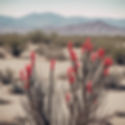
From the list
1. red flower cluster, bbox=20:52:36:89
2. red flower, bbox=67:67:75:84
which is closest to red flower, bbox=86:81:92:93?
red flower, bbox=67:67:75:84

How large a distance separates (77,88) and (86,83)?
0.67 feet

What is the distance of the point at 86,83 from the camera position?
4.82 metres

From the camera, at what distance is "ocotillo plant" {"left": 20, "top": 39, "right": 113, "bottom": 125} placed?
463 centimetres

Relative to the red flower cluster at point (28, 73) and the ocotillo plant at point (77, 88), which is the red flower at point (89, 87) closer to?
the ocotillo plant at point (77, 88)

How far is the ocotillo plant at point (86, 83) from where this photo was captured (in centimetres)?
468

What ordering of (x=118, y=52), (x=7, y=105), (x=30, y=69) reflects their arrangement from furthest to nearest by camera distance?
(x=118, y=52) → (x=7, y=105) → (x=30, y=69)

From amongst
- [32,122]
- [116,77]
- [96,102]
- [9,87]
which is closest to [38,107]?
[32,122]

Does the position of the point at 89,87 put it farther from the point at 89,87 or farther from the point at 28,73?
the point at 28,73

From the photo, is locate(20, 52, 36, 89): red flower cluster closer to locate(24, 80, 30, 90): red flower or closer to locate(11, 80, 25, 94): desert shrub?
locate(24, 80, 30, 90): red flower

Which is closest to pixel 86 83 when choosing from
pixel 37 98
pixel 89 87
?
pixel 89 87

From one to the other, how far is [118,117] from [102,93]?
305cm

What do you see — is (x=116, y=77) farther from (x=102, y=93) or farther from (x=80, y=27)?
(x=80, y=27)

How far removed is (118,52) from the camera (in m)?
19.9

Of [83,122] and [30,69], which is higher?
[30,69]
